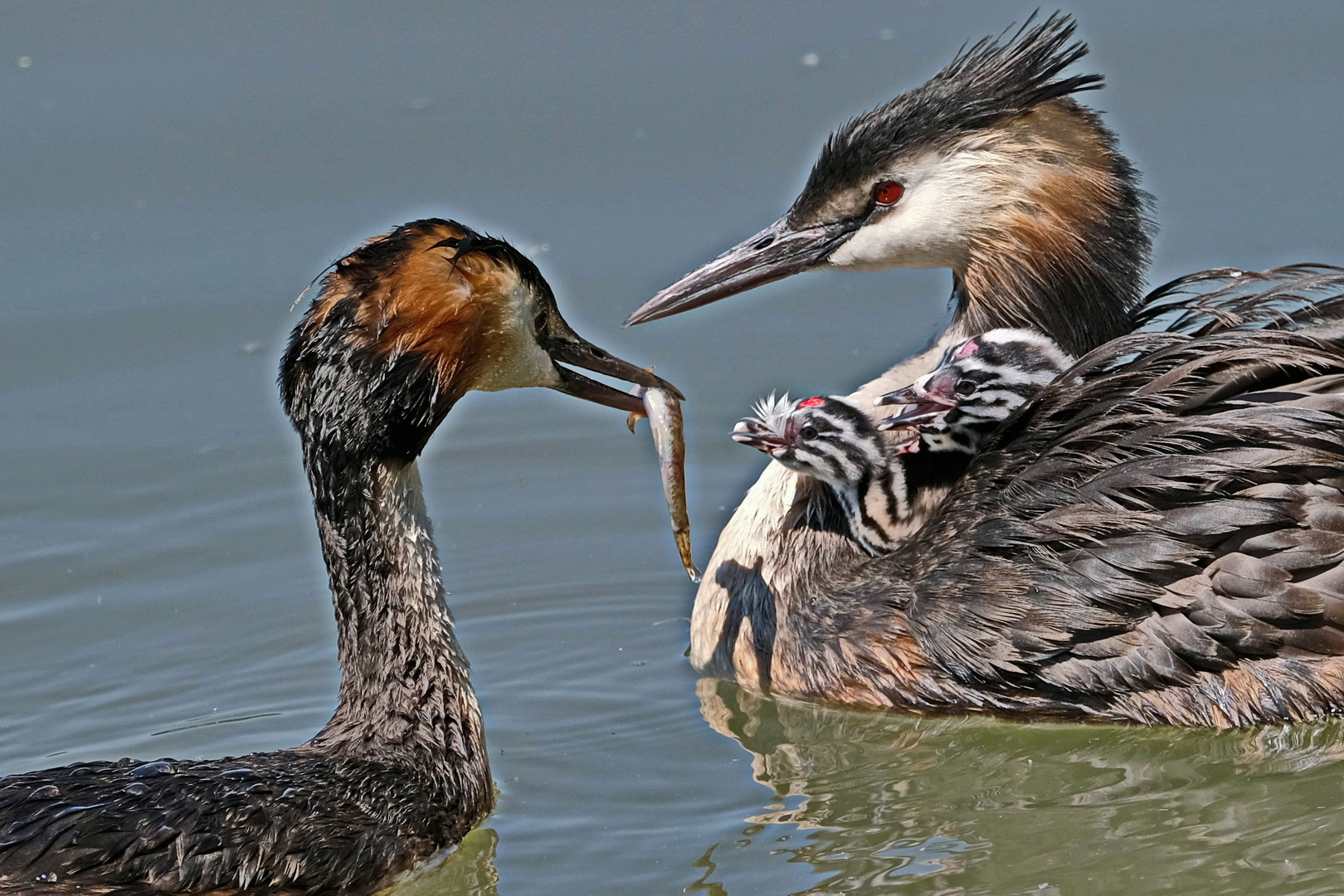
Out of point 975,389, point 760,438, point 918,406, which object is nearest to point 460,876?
point 760,438

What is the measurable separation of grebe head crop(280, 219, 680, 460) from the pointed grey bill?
146cm

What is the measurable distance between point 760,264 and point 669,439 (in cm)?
125

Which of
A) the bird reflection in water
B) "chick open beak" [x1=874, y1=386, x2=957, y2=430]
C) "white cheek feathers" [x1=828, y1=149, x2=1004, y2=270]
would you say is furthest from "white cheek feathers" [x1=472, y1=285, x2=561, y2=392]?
"white cheek feathers" [x1=828, y1=149, x2=1004, y2=270]

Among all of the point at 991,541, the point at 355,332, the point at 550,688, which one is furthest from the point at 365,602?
the point at 991,541

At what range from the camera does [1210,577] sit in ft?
18.7

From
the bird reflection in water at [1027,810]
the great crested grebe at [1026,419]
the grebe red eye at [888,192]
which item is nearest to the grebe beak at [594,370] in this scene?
the great crested grebe at [1026,419]

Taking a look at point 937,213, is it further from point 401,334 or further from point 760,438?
point 401,334

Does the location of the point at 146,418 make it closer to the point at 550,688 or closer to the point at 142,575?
the point at 142,575

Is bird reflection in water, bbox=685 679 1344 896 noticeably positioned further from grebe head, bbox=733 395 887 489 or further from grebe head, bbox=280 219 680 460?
A: grebe head, bbox=280 219 680 460

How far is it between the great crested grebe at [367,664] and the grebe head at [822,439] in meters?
0.69

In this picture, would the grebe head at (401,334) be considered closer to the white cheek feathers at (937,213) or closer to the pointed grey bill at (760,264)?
the pointed grey bill at (760,264)

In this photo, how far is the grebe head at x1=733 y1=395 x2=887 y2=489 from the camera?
623 cm

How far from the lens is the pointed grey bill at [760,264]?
682 centimetres

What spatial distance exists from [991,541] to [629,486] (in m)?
2.07
